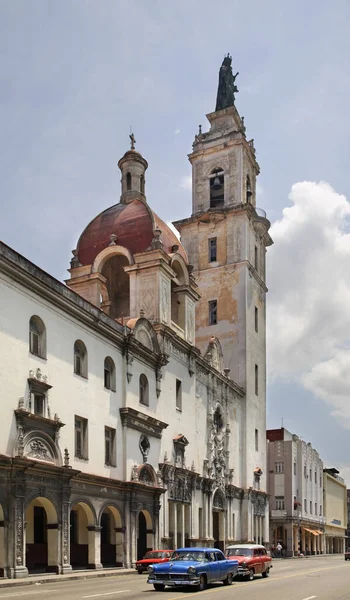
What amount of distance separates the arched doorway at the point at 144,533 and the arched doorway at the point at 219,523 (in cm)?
1126

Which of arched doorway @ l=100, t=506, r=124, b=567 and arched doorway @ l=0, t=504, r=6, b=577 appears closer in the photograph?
arched doorway @ l=0, t=504, r=6, b=577

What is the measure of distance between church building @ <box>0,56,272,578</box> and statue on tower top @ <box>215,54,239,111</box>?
0.21 meters

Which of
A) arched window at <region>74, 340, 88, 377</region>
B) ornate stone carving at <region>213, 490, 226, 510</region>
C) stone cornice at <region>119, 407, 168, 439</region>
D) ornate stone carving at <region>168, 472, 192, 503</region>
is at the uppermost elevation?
arched window at <region>74, 340, 88, 377</region>

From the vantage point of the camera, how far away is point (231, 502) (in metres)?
48.6

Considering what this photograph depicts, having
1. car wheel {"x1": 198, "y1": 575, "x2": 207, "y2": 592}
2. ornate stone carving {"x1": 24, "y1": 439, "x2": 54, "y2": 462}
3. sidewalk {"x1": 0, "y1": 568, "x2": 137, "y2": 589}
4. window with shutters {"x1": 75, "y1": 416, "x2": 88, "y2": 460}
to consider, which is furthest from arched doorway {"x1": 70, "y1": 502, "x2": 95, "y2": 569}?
car wheel {"x1": 198, "y1": 575, "x2": 207, "y2": 592}

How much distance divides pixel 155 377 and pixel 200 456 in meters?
8.44

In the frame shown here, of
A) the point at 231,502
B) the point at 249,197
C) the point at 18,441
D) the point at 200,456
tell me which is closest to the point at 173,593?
the point at 18,441

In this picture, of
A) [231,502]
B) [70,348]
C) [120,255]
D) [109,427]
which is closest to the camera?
[70,348]

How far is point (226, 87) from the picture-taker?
62.9 metres

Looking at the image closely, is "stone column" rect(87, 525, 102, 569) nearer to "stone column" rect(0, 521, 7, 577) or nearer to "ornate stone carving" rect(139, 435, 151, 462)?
"ornate stone carving" rect(139, 435, 151, 462)

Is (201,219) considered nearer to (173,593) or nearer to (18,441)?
(18,441)

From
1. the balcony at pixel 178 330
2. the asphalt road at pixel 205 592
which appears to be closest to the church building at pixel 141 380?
the balcony at pixel 178 330

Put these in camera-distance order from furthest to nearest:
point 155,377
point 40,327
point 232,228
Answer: point 232,228 → point 155,377 → point 40,327

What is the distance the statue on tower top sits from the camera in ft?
202
